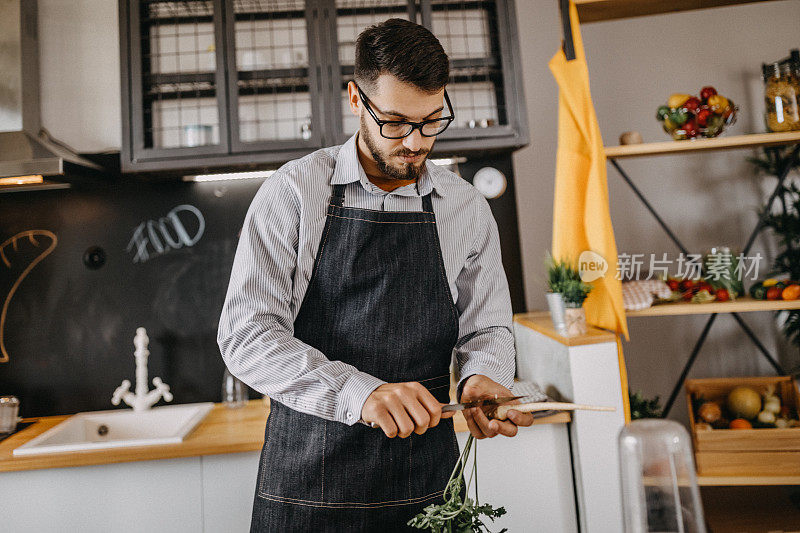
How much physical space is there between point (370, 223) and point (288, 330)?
12.4 inches

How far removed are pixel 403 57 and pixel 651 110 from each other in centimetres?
186

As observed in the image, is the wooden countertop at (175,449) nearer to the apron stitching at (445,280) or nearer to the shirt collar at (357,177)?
the apron stitching at (445,280)

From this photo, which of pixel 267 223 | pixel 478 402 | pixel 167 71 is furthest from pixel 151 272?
pixel 478 402

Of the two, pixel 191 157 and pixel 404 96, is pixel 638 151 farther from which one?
pixel 191 157

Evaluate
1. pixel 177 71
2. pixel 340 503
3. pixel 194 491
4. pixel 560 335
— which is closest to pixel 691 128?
pixel 560 335

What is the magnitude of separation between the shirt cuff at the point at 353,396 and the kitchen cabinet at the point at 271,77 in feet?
4.26

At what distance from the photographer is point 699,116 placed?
A: 1907mm

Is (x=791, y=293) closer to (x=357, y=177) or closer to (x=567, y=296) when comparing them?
(x=567, y=296)

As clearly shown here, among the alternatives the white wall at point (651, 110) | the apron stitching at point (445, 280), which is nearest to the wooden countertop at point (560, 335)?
the white wall at point (651, 110)

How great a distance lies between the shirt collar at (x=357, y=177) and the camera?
127 cm

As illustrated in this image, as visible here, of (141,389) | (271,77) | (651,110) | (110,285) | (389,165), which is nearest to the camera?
(389,165)

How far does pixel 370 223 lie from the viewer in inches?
50.3

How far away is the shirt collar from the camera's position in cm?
127

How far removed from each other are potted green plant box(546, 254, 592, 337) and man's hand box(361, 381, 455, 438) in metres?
0.91
